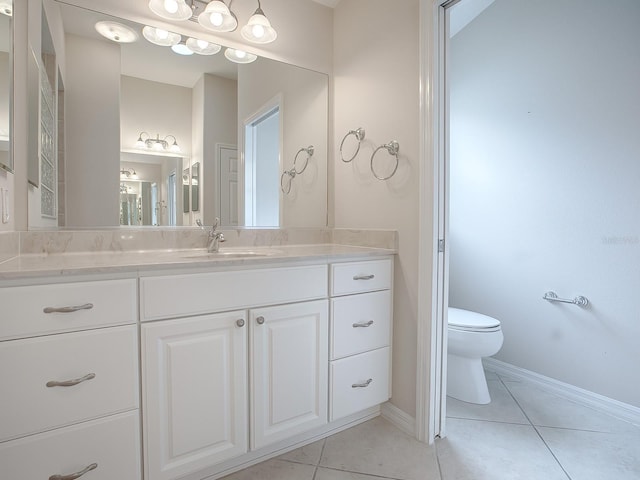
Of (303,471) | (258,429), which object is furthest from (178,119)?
(303,471)

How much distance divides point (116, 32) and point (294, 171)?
1.09 m

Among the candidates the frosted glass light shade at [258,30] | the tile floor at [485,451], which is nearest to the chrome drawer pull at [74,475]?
the tile floor at [485,451]

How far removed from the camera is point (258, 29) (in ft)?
5.84

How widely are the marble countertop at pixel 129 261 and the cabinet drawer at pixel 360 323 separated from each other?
0.21 meters

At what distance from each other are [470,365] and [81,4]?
8.65ft

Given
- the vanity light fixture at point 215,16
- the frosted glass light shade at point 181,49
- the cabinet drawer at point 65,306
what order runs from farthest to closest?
the frosted glass light shade at point 181,49
the vanity light fixture at point 215,16
the cabinet drawer at point 65,306

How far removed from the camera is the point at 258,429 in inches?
53.1

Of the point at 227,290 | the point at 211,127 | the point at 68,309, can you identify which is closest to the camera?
the point at 68,309

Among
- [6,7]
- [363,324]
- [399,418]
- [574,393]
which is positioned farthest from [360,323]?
[6,7]

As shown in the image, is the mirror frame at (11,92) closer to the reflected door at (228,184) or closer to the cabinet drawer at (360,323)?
the reflected door at (228,184)

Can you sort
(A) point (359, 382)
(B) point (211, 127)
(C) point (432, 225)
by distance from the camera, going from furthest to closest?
(B) point (211, 127), (A) point (359, 382), (C) point (432, 225)

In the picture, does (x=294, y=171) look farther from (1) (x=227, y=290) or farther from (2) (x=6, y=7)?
(2) (x=6, y=7)

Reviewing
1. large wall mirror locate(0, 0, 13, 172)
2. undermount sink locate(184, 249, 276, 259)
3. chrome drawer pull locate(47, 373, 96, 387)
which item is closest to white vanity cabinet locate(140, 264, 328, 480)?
chrome drawer pull locate(47, 373, 96, 387)

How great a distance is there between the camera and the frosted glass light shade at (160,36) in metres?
1.64
